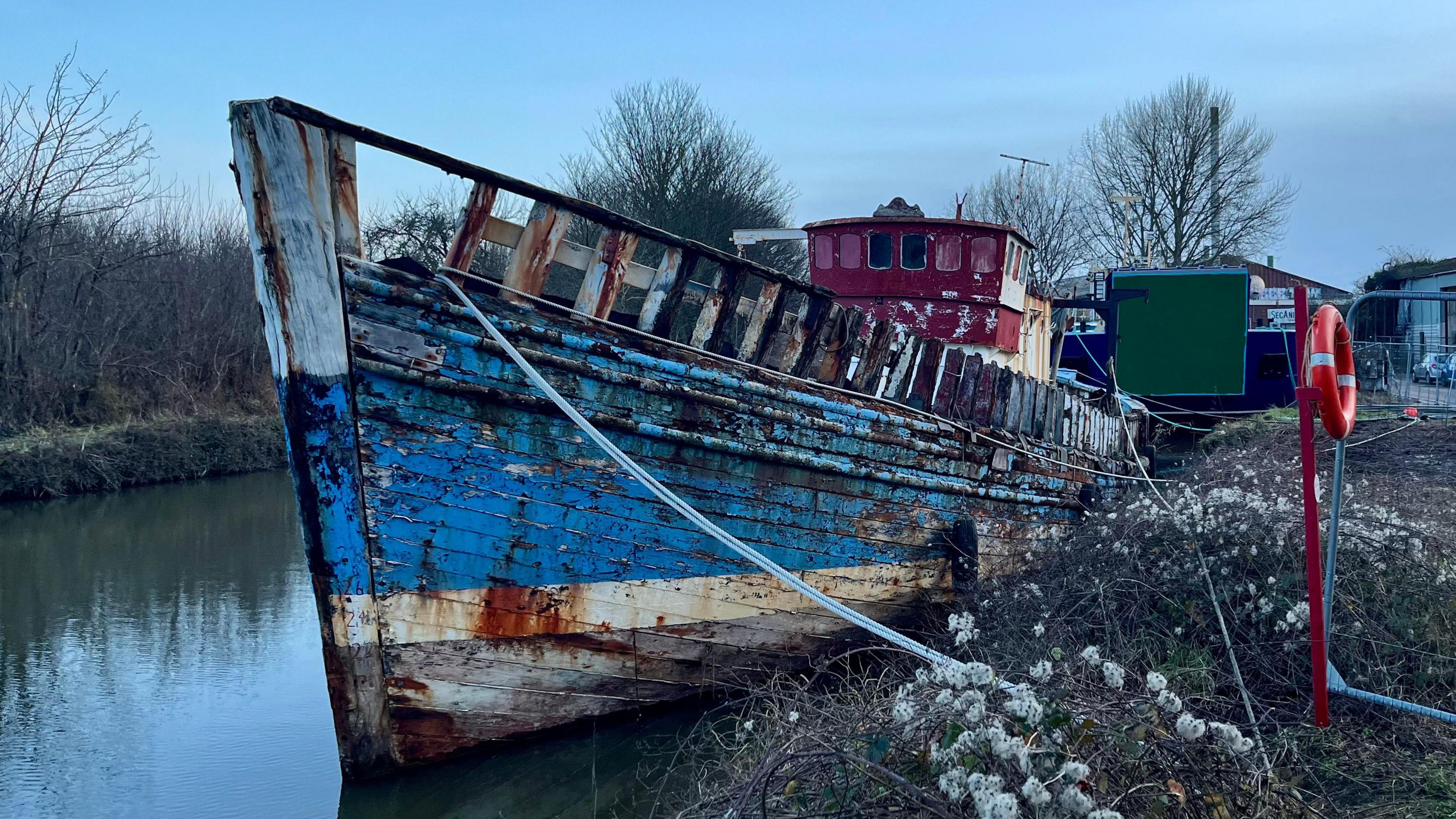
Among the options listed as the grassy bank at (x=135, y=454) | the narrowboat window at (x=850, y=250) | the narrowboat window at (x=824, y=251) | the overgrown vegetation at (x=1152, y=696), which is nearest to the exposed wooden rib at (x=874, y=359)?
the overgrown vegetation at (x=1152, y=696)

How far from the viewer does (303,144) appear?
450cm

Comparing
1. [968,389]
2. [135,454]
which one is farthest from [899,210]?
[135,454]

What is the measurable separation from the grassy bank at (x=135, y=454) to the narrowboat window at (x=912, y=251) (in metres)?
12.1

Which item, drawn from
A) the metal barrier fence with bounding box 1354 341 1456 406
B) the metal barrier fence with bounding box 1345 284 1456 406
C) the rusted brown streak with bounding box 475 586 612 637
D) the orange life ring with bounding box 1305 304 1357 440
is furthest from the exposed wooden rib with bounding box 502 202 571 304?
the metal barrier fence with bounding box 1354 341 1456 406

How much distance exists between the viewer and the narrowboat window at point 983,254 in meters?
10.2

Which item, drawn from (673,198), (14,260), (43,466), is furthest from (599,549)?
(673,198)

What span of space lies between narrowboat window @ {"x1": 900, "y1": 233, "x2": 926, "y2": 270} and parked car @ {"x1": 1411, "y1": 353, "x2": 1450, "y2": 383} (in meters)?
8.01

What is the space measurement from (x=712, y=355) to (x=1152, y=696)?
278 cm

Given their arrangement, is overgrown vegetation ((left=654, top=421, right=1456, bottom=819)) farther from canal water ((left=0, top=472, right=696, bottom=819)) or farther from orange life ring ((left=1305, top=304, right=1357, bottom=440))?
orange life ring ((left=1305, top=304, right=1357, bottom=440))

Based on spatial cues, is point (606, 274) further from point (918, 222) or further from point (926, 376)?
point (918, 222)

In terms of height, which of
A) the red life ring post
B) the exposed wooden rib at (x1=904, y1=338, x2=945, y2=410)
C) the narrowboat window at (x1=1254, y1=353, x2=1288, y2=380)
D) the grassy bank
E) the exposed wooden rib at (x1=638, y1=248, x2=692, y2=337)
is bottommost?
the grassy bank

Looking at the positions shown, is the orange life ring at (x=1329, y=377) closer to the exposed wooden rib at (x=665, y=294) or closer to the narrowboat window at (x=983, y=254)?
the exposed wooden rib at (x=665, y=294)

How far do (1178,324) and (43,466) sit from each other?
2095 cm

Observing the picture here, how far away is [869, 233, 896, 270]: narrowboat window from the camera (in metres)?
10.4
